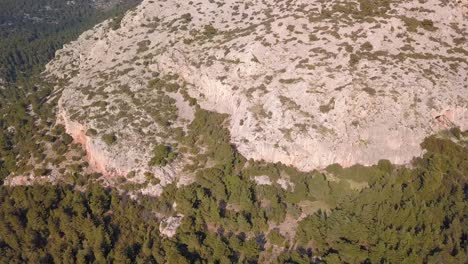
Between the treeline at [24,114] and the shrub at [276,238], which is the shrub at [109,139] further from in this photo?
the shrub at [276,238]

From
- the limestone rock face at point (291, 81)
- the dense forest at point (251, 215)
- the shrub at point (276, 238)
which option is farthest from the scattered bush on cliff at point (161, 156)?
the shrub at point (276, 238)

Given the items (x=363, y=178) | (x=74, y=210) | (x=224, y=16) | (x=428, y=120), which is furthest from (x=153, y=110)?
(x=428, y=120)

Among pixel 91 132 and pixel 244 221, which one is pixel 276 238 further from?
pixel 91 132

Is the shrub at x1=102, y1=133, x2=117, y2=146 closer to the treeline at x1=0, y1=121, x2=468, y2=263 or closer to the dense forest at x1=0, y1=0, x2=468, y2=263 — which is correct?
the dense forest at x1=0, y1=0, x2=468, y2=263

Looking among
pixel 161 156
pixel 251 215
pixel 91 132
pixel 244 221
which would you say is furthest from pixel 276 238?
pixel 91 132

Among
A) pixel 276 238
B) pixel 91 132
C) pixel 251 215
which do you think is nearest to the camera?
pixel 276 238

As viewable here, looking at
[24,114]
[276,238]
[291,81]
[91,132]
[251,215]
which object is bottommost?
[251,215]

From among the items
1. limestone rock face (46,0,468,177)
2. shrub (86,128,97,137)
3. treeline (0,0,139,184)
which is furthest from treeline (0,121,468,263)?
treeline (0,0,139,184)
